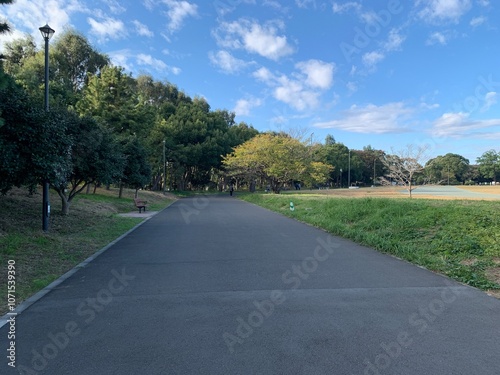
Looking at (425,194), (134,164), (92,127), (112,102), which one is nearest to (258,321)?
(92,127)

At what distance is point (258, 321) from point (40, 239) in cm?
664

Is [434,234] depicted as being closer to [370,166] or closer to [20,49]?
[20,49]

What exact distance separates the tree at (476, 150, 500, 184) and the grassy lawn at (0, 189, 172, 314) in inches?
4225

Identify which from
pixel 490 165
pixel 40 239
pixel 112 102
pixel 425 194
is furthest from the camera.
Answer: pixel 490 165

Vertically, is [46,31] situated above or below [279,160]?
above

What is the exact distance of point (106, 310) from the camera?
4.39 m

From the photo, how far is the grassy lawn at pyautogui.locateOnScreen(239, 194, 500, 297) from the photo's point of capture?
6238 mm

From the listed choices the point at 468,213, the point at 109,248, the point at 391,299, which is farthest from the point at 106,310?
the point at 468,213

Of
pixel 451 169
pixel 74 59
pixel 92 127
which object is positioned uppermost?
pixel 74 59

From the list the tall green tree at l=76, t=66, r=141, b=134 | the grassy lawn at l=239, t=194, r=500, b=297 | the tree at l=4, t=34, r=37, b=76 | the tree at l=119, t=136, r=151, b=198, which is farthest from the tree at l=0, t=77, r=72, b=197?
the tree at l=4, t=34, r=37, b=76

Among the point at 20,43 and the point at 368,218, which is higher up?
the point at 20,43

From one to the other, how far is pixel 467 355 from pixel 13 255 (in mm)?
7612

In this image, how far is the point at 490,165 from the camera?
94.3 metres

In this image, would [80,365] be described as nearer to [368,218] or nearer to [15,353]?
[15,353]
